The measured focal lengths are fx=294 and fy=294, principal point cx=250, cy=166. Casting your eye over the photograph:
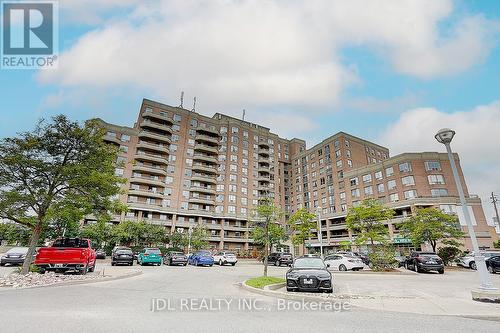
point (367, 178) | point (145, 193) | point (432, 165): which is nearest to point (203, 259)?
point (145, 193)

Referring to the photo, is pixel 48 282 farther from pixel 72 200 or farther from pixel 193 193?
pixel 193 193

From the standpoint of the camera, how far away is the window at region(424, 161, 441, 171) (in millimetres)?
56812

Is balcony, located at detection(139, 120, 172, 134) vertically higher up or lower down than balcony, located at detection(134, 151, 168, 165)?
higher up

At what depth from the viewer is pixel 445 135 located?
437 inches

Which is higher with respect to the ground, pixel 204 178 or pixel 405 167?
pixel 204 178

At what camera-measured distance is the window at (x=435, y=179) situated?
182 ft

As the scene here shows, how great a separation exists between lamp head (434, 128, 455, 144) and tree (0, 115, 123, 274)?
1527 cm

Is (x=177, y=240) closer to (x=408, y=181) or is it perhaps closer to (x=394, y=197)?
(x=394, y=197)

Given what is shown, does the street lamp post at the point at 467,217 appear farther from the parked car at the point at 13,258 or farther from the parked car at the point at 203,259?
the parked car at the point at 13,258

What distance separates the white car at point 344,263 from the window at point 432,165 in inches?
1611

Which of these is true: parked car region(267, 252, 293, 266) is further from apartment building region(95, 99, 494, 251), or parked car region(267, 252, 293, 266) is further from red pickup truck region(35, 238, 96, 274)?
apartment building region(95, 99, 494, 251)

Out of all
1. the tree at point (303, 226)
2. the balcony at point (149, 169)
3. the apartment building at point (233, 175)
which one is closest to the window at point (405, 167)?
the apartment building at point (233, 175)

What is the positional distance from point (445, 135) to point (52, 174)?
58.4ft

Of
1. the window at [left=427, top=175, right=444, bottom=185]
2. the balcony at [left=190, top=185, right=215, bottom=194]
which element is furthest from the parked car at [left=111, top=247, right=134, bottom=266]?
the window at [left=427, top=175, right=444, bottom=185]
